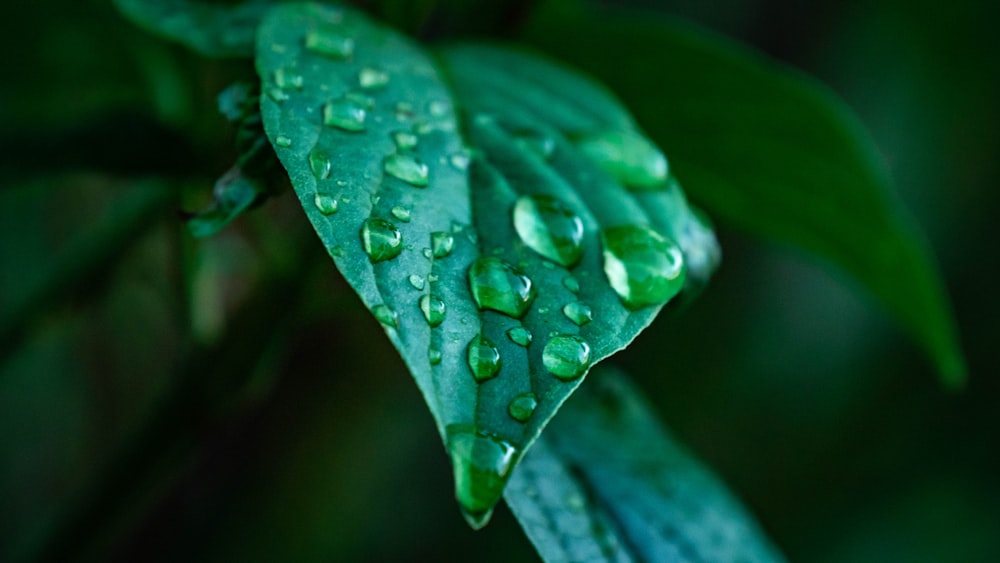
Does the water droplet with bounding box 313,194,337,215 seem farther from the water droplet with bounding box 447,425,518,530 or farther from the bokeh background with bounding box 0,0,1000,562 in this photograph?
the bokeh background with bounding box 0,0,1000,562

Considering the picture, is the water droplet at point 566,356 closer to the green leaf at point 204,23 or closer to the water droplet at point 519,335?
the water droplet at point 519,335

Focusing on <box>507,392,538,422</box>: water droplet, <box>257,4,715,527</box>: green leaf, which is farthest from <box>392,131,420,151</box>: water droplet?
<box>507,392,538,422</box>: water droplet

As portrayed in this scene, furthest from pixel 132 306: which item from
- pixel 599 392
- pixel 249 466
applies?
pixel 599 392

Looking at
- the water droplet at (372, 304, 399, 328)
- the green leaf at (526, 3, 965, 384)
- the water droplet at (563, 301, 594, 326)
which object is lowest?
the green leaf at (526, 3, 965, 384)

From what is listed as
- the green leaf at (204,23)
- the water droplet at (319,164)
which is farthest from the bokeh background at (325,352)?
the water droplet at (319,164)

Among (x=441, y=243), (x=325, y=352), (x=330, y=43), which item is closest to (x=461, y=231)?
(x=441, y=243)

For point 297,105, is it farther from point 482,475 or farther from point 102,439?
point 102,439

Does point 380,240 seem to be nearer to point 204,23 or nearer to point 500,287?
point 500,287
